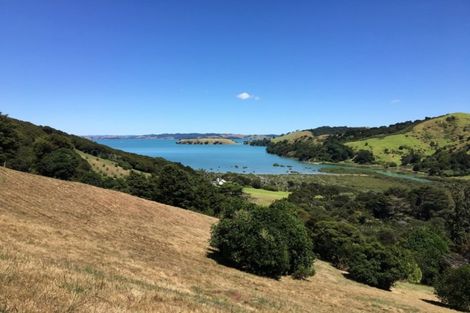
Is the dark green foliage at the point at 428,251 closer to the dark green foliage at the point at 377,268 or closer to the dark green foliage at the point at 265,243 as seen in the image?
the dark green foliage at the point at 377,268

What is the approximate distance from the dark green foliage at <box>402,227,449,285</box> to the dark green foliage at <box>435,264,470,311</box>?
20.2 m

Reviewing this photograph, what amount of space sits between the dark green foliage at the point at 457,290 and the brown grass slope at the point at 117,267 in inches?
148

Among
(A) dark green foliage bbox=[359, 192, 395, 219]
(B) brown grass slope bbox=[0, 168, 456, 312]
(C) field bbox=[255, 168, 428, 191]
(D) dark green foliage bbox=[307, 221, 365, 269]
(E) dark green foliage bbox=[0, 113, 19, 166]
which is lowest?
(A) dark green foliage bbox=[359, 192, 395, 219]

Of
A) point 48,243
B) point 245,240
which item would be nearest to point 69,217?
point 48,243

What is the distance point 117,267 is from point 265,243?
11.6m

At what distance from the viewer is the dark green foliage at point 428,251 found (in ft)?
173

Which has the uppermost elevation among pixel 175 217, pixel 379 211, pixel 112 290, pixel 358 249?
pixel 112 290

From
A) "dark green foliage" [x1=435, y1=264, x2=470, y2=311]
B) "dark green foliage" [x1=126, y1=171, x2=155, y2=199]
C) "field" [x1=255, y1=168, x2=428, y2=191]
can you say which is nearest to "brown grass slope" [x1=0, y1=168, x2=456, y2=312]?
"dark green foliage" [x1=435, y1=264, x2=470, y2=311]

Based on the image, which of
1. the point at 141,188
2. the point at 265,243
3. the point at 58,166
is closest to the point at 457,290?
the point at 265,243

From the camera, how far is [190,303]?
12305 millimetres

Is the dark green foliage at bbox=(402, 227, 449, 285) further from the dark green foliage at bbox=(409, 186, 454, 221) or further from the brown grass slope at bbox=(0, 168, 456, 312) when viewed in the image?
the dark green foliage at bbox=(409, 186, 454, 221)

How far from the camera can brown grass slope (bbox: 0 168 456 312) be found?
1045 cm

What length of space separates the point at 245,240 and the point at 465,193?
9645 cm

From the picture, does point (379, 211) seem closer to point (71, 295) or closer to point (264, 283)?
point (264, 283)
